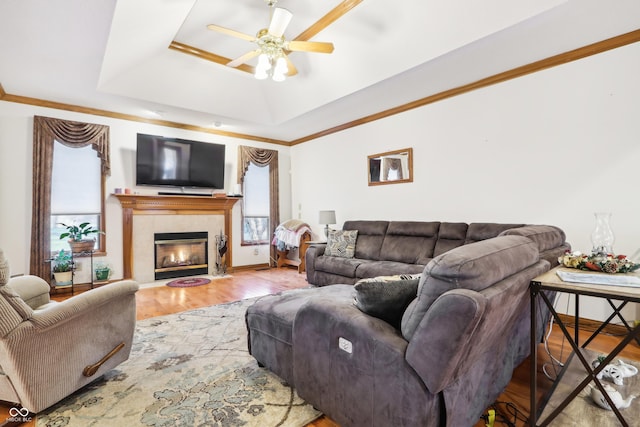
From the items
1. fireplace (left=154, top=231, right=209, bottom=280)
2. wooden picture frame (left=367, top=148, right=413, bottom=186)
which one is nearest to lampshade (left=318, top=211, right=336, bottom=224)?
wooden picture frame (left=367, top=148, right=413, bottom=186)

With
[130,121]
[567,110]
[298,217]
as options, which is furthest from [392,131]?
[130,121]

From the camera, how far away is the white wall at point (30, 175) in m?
4.07

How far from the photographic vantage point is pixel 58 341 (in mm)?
1699

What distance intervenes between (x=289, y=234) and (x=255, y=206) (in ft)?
3.39

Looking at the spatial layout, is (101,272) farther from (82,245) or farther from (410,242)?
(410,242)

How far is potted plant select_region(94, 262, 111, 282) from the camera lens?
4590 millimetres

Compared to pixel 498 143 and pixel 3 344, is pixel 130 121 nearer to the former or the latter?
pixel 3 344

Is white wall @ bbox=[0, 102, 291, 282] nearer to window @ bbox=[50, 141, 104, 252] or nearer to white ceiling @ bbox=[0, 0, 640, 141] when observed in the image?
window @ bbox=[50, 141, 104, 252]

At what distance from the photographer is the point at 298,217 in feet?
22.4

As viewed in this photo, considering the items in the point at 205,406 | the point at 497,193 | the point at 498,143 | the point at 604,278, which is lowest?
the point at 205,406

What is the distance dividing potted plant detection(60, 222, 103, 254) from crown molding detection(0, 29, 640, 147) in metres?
1.73

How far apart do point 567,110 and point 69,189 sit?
21.2 feet

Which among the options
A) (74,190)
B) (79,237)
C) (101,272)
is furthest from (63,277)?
(74,190)
